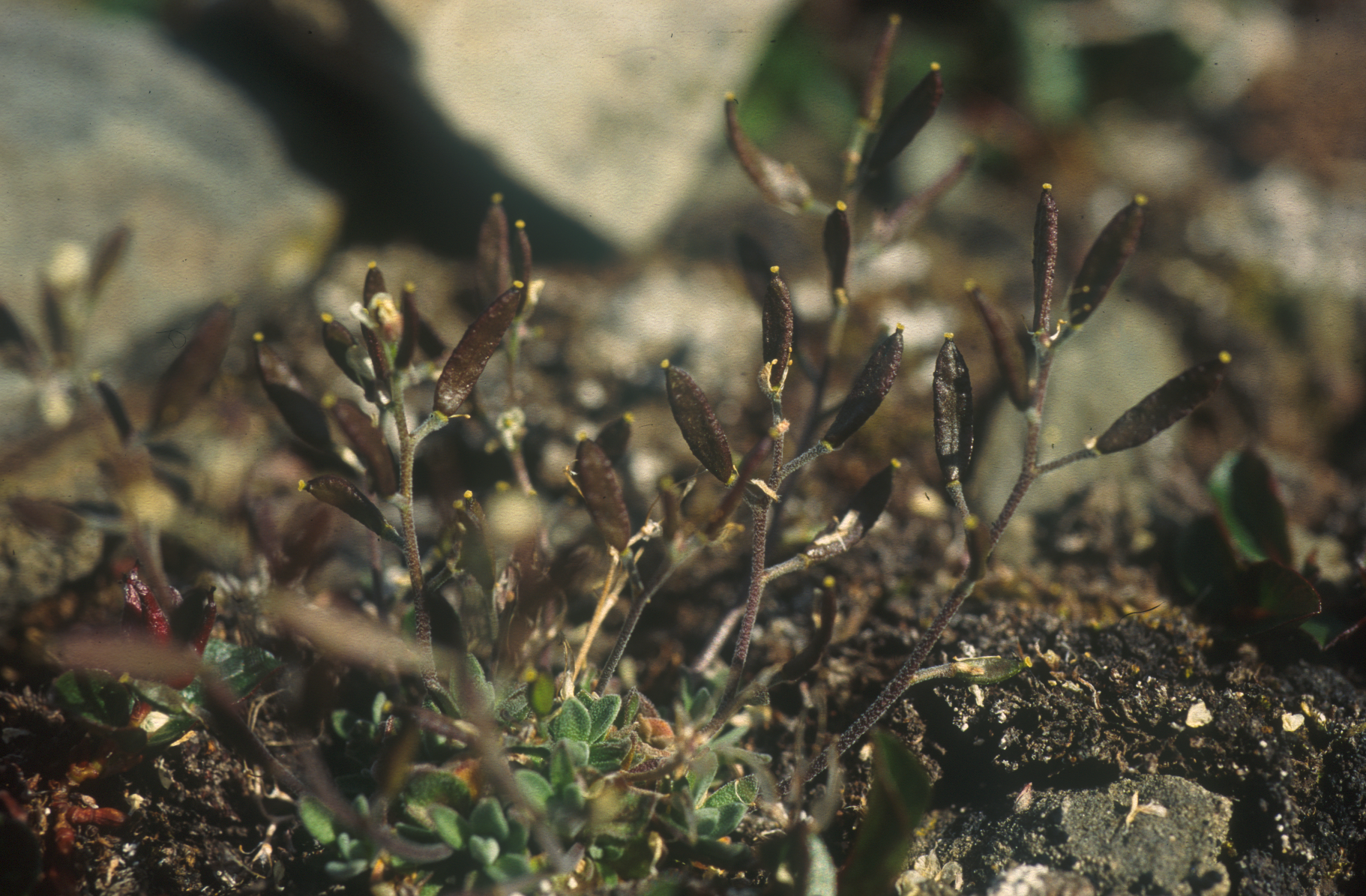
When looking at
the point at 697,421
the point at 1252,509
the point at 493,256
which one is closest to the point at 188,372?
the point at 493,256

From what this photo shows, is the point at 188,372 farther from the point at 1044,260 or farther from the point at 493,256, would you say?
the point at 1044,260

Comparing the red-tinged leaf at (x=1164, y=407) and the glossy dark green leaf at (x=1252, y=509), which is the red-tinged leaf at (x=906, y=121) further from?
the glossy dark green leaf at (x=1252, y=509)

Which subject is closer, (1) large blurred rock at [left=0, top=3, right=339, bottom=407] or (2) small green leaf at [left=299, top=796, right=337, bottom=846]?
(2) small green leaf at [left=299, top=796, right=337, bottom=846]

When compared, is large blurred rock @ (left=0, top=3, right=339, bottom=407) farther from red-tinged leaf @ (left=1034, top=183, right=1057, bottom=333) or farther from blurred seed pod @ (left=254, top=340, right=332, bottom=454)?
red-tinged leaf @ (left=1034, top=183, right=1057, bottom=333)

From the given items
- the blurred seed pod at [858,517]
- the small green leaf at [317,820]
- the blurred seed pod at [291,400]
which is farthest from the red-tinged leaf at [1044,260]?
the small green leaf at [317,820]

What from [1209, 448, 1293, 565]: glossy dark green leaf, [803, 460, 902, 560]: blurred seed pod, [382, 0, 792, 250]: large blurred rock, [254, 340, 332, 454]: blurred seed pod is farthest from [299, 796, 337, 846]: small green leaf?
[382, 0, 792, 250]: large blurred rock

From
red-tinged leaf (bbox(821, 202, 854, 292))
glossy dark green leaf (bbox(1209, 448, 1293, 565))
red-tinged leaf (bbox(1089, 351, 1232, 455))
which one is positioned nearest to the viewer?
red-tinged leaf (bbox(1089, 351, 1232, 455))
